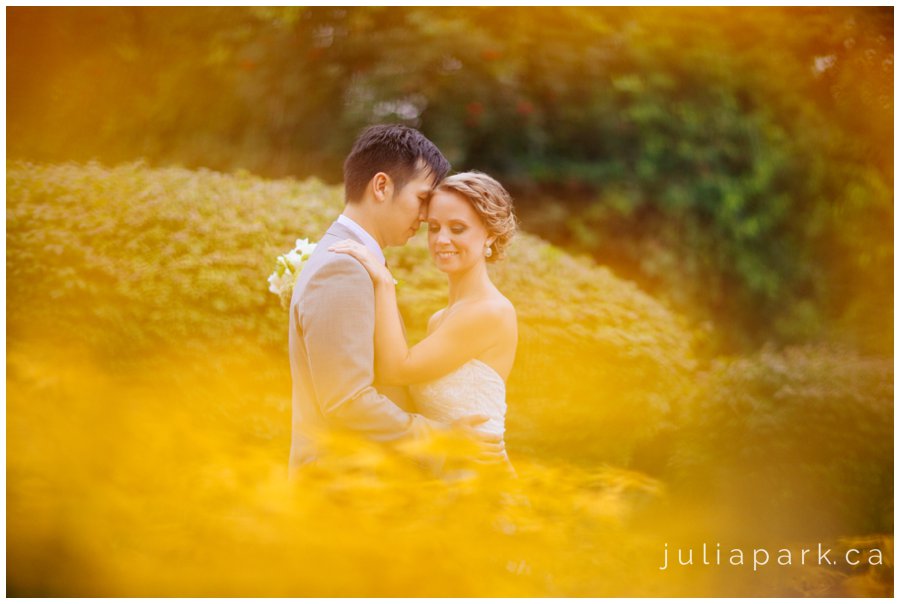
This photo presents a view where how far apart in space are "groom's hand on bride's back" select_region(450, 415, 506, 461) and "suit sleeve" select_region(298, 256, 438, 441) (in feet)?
1.26

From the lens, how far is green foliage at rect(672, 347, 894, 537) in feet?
15.1

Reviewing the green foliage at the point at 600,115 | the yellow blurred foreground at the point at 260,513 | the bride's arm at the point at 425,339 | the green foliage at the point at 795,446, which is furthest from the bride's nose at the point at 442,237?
the green foliage at the point at 600,115

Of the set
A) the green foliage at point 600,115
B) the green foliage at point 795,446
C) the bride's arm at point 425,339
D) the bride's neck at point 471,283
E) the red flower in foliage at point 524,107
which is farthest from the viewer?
the red flower in foliage at point 524,107

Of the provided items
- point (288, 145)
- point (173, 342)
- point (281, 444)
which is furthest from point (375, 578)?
point (288, 145)

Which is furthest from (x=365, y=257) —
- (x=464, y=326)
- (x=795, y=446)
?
(x=795, y=446)

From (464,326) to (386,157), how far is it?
2.23ft

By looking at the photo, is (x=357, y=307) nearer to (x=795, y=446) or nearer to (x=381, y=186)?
(x=381, y=186)

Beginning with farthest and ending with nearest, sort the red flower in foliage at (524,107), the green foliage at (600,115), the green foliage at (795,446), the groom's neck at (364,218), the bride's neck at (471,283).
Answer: the red flower in foliage at (524,107) → the green foliage at (600,115) → the green foliage at (795,446) → the bride's neck at (471,283) → the groom's neck at (364,218)

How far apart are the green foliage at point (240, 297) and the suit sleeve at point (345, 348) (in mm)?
1968

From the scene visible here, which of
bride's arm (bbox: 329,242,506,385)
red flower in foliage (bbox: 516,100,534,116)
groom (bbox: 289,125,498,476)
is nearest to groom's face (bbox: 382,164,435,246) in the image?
groom (bbox: 289,125,498,476)

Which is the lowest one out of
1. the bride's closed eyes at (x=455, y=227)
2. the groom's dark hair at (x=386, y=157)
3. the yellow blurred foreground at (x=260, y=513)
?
the yellow blurred foreground at (x=260, y=513)

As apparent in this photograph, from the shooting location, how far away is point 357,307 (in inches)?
106

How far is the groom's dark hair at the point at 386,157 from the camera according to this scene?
9.54ft

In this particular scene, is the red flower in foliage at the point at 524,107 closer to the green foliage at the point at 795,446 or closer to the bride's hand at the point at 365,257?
the green foliage at the point at 795,446
